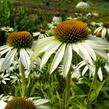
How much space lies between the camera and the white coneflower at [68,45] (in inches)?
87.9

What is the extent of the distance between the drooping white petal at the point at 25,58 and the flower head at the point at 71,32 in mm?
259

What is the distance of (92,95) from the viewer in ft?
9.56

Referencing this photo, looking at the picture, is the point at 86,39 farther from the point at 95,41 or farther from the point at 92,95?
the point at 92,95

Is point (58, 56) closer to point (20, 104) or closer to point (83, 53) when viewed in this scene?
point (83, 53)

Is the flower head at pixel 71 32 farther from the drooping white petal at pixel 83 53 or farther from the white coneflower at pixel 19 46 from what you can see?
the white coneflower at pixel 19 46

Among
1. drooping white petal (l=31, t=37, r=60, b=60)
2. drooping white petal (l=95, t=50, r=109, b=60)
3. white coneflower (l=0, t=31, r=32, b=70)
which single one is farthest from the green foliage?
drooping white petal (l=95, t=50, r=109, b=60)

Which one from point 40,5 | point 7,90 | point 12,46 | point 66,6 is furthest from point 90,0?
point 12,46

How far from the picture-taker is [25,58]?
2.74m

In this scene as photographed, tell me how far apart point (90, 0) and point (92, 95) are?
21.1m

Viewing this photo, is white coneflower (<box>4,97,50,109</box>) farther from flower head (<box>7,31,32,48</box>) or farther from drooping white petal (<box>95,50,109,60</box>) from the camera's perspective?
flower head (<box>7,31,32,48</box>)

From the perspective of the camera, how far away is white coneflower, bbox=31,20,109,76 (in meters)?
2.23

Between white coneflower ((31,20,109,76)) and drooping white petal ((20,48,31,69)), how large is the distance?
243 mm

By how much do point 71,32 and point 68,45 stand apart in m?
0.10

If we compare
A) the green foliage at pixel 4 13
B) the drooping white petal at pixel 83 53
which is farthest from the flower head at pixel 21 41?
the green foliage at pixel 4 13
